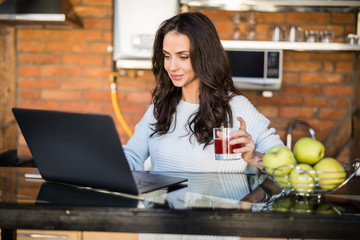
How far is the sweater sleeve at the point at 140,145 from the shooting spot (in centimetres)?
184

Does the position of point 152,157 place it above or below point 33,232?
above

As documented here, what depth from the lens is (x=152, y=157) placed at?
1.91 metres

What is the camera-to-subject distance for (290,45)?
2.97m

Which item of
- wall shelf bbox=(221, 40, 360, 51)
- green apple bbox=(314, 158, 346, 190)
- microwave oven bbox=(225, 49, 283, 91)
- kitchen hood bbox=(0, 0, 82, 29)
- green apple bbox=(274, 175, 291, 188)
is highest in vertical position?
kitchen hood bbox=(0, 0, 82, 29)

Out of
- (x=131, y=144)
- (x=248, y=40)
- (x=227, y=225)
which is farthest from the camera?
(x=248, y=40)

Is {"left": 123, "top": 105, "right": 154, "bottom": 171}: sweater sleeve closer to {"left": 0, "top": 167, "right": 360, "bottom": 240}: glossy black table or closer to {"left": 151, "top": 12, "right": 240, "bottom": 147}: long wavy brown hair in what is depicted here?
{"left": 151, "top": 12, "right": 240, "bottom": 147}: long wavy brown hair

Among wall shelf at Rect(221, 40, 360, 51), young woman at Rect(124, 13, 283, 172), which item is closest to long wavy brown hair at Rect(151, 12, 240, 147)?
young woman at Rect(124, 13, 283, 172)

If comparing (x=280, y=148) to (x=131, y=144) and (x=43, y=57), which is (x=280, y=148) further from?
(x=43, y=57)

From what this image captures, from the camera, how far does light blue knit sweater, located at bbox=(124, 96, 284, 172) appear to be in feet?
5.90

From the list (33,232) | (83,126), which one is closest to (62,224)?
(83,126)

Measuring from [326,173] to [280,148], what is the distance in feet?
A: 0.44

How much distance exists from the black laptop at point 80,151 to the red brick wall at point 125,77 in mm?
2199

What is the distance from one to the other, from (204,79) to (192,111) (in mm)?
156

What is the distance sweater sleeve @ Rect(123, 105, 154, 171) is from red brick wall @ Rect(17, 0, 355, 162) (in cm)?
146
